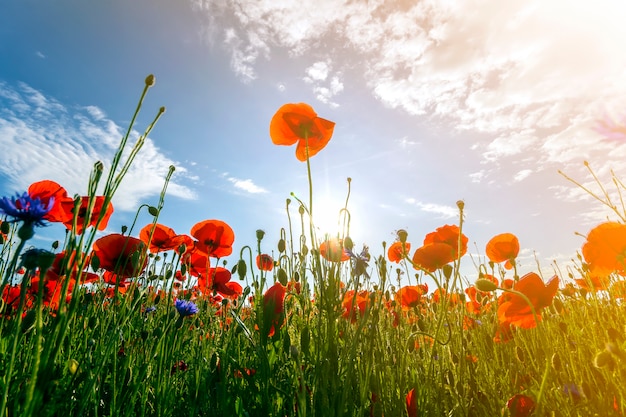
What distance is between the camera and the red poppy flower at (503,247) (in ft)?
9.97

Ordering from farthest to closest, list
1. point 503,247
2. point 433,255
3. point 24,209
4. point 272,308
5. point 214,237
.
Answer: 1. point 503,247
2. point 214,237
3. point 433,255
4. point 272,308
5. point 24,209

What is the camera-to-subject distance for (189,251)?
272 cm

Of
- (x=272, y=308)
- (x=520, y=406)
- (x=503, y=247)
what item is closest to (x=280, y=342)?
(x=272, y=308)

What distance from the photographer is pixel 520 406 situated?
4.21 feet

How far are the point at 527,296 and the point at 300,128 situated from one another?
1.28 m

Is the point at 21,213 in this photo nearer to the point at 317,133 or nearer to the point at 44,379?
the point at 44,379

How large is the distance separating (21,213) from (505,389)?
222cm

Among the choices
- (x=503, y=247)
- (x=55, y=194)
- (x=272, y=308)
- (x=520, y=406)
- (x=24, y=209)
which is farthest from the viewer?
(x=503, y=247)

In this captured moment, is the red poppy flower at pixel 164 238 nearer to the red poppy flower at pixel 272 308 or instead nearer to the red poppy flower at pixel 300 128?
the red poppy flower at pixel 300 128

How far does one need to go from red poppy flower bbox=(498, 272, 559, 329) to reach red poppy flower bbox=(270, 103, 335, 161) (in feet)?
3.58

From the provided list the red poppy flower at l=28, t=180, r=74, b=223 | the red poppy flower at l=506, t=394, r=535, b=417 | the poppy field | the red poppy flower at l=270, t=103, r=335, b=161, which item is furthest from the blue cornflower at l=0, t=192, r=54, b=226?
the red poppy flower at l=506, t=394, r=535, b=417

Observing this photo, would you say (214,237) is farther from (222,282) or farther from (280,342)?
(280,342)

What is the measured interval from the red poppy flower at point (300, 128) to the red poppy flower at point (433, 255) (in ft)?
3.38

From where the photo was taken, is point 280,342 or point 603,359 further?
point 280,342
